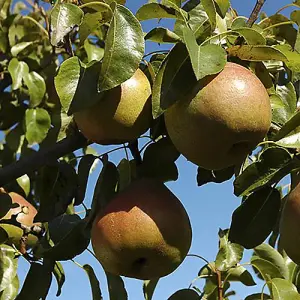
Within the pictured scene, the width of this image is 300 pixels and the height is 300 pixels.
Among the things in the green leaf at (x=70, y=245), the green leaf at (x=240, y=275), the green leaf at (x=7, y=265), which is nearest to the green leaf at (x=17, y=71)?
the green leaf at (x=7, y=265)

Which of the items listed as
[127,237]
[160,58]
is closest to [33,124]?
[160,58]

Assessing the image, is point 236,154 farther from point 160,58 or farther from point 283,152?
point 160,58

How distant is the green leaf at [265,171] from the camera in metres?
1.24

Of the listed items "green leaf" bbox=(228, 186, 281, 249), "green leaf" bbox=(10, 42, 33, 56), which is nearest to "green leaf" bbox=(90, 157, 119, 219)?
"green leaf" bbox=(228, 186, 281, 249)

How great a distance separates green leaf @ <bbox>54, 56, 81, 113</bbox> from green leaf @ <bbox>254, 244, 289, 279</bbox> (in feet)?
3.53

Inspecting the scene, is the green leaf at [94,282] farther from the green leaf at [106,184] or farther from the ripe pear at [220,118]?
the ripe pear at [220,118]

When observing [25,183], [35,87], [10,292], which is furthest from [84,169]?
[35,87]

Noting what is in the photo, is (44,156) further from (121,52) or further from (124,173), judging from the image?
(121,52)

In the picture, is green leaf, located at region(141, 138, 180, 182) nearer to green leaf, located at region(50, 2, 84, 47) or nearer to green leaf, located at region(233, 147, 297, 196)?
green leaf, located at region(233, 147, 297, 196)

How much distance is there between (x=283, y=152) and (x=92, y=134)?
369 mm

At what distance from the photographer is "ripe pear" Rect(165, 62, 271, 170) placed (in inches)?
43.1

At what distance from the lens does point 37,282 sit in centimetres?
168

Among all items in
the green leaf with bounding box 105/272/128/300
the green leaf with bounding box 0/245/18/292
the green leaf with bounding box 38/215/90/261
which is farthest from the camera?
the green leaf with bounding box 0/245/18/292

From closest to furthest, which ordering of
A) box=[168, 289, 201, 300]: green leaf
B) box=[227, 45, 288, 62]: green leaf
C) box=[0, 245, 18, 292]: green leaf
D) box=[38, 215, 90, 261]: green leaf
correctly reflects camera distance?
box=[227, 45, 288, 62]: green leaf → box=[38, 215, 90, 261]: green leaf → box=[168, 289, 201, 300]: green leaf → box=[0, 245, 18, 292]: green leaf
